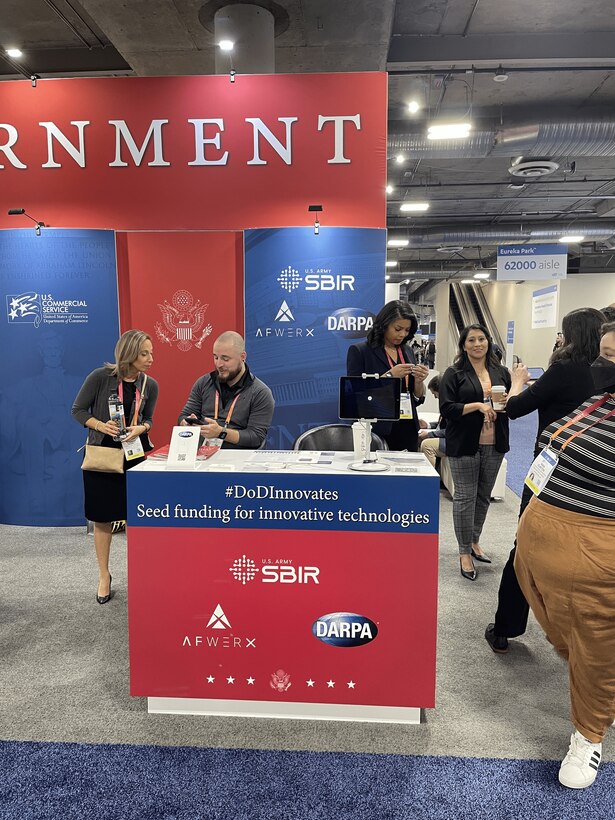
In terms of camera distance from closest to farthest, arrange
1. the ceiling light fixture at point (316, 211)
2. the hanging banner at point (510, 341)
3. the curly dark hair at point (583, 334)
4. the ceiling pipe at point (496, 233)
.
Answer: the curly dark hair at point (583, 334) → the ceiling light fixture at point (316, 211) → the ceiling pipe at point (496, 233) → the hanging banner at point (510, 341)

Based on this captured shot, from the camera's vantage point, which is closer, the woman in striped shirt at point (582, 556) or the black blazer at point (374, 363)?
the woman in striped shirt at point (582, 556)

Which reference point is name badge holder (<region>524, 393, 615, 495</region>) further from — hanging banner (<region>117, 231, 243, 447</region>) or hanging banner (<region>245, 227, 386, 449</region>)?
hanging banner (<region>117, 231, 243, 447</region>)

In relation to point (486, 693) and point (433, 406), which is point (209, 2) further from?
point (433, 406)

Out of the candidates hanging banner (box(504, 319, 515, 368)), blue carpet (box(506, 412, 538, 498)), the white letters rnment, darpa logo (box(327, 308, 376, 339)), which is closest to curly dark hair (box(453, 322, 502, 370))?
darpa logo (box(327, 308, 376, 339))

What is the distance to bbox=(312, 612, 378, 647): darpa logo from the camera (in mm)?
2182

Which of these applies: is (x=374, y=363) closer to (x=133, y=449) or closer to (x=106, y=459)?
(x=133, y=449)

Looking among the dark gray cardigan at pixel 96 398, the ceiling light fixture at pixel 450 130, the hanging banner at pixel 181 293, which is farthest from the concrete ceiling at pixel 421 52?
the dark gray cardigan at pixel 96 398

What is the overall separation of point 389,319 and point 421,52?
4211 millimetres

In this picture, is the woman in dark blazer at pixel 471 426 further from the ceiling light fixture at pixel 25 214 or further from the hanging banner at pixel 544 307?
the hanging banner at pixel 544 307

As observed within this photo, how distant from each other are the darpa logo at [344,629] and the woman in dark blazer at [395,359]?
1.47 meters

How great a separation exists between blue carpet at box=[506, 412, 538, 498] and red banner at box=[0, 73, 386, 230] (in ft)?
9.26

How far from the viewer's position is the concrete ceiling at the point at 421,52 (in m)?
4.88

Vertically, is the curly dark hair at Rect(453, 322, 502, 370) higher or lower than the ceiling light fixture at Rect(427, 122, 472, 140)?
lower

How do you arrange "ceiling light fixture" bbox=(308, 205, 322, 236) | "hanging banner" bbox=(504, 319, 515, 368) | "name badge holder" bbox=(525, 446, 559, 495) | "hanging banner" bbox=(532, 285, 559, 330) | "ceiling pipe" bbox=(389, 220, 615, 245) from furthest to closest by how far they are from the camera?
"hanging banner" bbox=(504, 319, 515, 368)
"ceiling pipe" bbox=(389, 220, 615, 245)
"hanging banner" bbox=(532, 285, 559, 330)
"ceiling light fixture" bbox=(308, 205, 322, 236)
"name badge holder" bbox=(525, 446, 559, 495)
